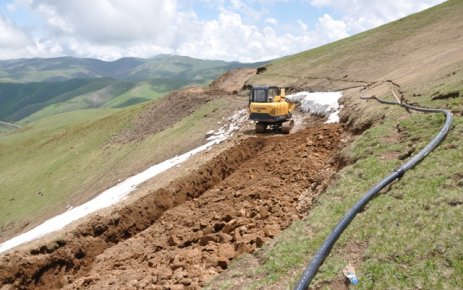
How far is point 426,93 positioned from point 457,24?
117 feet

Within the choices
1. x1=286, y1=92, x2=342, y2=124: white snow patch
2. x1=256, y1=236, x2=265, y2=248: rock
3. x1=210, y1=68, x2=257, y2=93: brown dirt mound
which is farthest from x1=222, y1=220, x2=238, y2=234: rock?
x1=210, y1=68, x2=257, y2=93: brown dirt mound

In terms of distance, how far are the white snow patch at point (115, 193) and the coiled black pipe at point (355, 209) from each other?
18461 millimetres

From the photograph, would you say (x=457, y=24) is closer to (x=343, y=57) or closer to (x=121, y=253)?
(x=343, y=57)

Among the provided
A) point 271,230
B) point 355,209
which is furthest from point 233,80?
point 355,209

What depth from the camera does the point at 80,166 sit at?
48.6m

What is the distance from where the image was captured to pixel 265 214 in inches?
564

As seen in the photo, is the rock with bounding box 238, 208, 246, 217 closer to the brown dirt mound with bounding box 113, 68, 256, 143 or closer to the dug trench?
the dug trench

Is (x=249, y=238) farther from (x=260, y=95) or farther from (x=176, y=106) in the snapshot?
(x=176, y=106)

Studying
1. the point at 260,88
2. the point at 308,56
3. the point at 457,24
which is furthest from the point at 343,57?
the point at 260,88

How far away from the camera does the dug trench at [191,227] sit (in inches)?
486

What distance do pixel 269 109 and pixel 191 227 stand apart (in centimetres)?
1473

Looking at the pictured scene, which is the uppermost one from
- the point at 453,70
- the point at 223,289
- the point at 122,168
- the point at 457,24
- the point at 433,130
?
the point at 457,24

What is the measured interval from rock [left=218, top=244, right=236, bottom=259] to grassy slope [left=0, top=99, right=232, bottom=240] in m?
24.2

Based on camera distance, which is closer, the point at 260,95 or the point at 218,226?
the point at 218,226
